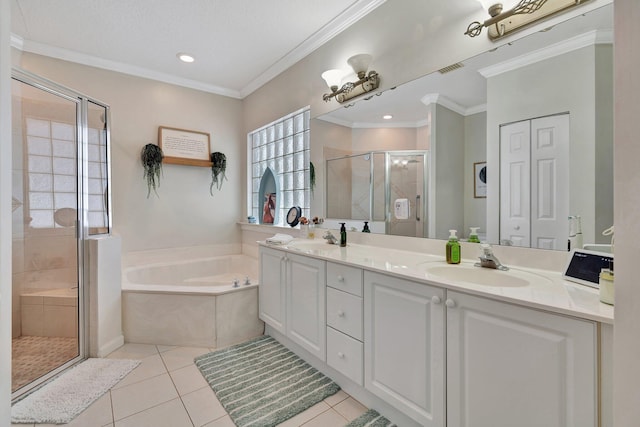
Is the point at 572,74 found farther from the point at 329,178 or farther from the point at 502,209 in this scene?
the point at 329,178

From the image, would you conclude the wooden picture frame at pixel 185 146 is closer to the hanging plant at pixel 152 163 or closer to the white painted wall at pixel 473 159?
the hanging plant at pixel 152 163

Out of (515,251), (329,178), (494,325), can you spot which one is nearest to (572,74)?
(515,251)

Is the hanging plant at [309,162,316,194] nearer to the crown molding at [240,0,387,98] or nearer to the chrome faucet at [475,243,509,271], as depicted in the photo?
the crown molding at [240,0,387,98]

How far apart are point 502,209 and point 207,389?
1980 millimetres

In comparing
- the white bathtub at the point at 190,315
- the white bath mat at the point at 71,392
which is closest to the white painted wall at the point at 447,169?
the white bathtub at the point at 190,315

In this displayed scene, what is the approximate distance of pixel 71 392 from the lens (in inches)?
67.6

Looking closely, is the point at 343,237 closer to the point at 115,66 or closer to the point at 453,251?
the point at 453,251

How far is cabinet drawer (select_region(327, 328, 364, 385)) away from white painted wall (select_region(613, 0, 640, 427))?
3.70 ft

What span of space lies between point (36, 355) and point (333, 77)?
114 inches

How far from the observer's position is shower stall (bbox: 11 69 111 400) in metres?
2.00

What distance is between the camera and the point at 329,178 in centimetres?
247

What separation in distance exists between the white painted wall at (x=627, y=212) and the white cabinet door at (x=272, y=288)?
69.3 inches

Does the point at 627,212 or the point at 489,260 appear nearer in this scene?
the point at 627,212

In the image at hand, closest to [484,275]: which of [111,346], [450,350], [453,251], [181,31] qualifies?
[453,251]
